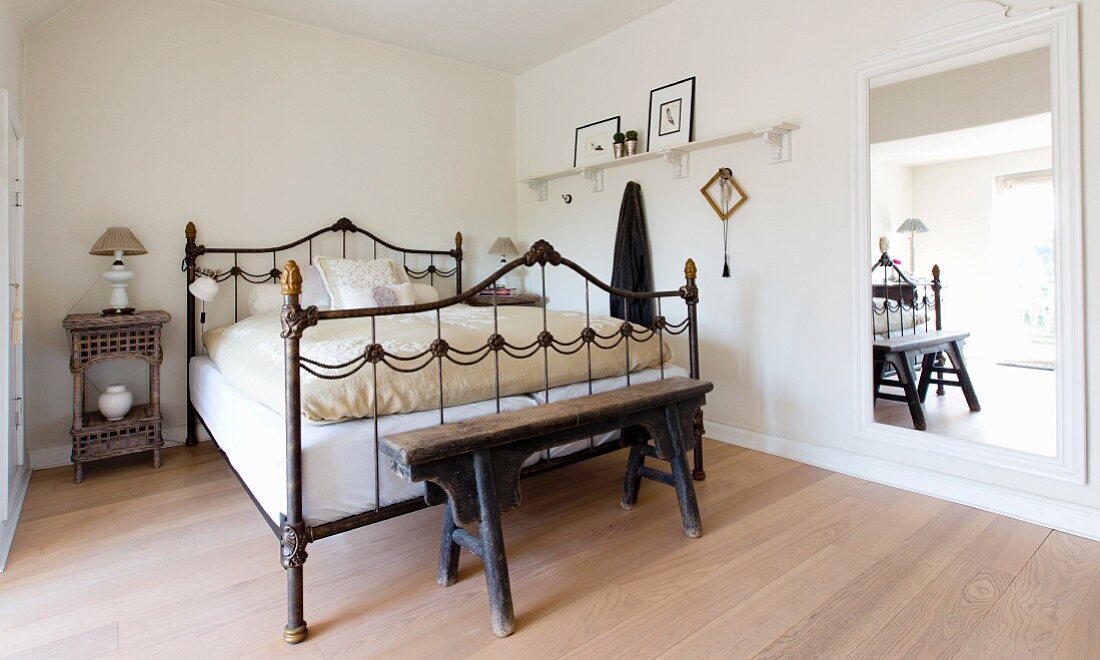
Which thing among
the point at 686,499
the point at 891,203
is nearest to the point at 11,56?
the point at 686,499


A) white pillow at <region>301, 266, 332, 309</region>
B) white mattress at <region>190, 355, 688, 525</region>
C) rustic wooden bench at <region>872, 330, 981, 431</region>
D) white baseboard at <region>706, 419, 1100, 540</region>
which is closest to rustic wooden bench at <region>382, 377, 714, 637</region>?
white mattress at <region>190, 355, 688, 525</region>

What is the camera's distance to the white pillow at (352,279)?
348 centimetres

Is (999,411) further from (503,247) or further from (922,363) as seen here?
(503,247)

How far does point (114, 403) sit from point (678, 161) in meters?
3.41

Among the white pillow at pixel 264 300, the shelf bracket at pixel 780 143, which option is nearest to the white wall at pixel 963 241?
the shelf bracket at pixel 780 143

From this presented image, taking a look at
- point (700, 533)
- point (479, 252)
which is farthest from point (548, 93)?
point (700, 533)

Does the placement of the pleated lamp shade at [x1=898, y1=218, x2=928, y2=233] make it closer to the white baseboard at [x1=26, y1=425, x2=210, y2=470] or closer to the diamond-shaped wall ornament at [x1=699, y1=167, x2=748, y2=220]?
the diamond-shaped wall ornament at [x1=699, y1=167, x2=748, y2=220]

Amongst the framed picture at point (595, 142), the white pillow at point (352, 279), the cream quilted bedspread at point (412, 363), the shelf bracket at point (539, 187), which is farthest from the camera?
the shelf bracket at point (539, 187)

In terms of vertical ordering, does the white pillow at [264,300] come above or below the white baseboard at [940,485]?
above

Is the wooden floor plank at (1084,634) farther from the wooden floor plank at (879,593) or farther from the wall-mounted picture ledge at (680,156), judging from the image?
the wall-mounted picture ledge at (680,156)

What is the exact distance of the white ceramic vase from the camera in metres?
3.10

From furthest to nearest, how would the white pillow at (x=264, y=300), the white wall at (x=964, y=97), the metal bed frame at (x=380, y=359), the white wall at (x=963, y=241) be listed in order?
the white pillow at (x=264, y=300) → the white wall at (x=963, y=241) → the white wall at (x=964, y=97) → the metal bed frame at (x=380, y=359)

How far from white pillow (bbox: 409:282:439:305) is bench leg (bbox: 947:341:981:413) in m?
2.95

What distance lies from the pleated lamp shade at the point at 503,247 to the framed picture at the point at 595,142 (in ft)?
2.56
